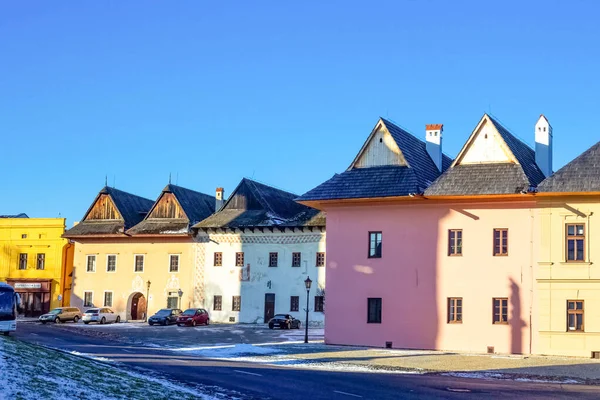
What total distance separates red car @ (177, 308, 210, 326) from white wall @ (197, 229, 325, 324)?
144 inches

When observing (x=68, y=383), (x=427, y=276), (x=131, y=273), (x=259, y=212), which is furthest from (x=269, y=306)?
(x=68, y=383)

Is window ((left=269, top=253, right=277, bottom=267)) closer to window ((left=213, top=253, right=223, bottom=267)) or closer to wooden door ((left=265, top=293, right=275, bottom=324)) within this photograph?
wooden door ((left=265, top=293, right=275, bottom=324))

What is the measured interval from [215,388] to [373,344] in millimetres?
18987

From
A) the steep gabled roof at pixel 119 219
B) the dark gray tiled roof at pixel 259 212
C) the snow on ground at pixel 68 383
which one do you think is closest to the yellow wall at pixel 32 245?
the steep gabled roof at pixel 119 219

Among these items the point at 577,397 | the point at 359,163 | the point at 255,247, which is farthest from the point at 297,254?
the point at 577,397

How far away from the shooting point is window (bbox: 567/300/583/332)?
32812 mm

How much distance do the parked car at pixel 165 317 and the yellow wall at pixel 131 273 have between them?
5.35 metres

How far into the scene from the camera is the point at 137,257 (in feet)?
208

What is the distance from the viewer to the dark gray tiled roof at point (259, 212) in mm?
58125

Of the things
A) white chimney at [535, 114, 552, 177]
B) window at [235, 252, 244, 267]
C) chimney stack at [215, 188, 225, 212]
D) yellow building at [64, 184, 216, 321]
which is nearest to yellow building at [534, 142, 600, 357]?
white chimney at [535, 114, 552, 177]

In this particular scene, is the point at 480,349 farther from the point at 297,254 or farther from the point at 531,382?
the point at 297,254

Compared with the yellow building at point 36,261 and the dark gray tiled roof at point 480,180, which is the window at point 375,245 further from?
the yellow building at point 36,261

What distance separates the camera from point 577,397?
19.8 metres

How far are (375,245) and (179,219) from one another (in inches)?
1163
